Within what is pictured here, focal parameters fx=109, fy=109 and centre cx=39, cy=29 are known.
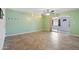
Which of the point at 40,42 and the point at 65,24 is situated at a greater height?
the point at 65,24

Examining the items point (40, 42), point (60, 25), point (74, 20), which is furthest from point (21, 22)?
point (74, 20)

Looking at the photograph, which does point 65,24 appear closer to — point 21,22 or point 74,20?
point 74,20

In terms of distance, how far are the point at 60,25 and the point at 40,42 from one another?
467 mm

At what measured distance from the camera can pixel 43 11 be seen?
1.85 m

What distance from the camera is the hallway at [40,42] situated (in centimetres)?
181

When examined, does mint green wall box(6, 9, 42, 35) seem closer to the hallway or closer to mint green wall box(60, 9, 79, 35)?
the hallway

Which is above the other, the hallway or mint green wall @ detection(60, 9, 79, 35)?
mint green wall @ detection(60, 9, 79, 35)

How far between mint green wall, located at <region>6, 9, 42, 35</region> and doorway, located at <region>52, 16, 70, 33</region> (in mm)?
248

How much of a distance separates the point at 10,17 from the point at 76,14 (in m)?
1.09

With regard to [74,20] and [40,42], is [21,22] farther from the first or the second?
[74,20]

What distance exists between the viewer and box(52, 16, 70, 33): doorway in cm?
189

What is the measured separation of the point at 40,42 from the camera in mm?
1847

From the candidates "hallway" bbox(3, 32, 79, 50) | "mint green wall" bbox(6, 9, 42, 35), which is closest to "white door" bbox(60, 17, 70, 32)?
"hallway" bbox(3, 32, 79, 50)

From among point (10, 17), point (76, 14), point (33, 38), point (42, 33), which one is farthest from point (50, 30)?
point (10, 17)
